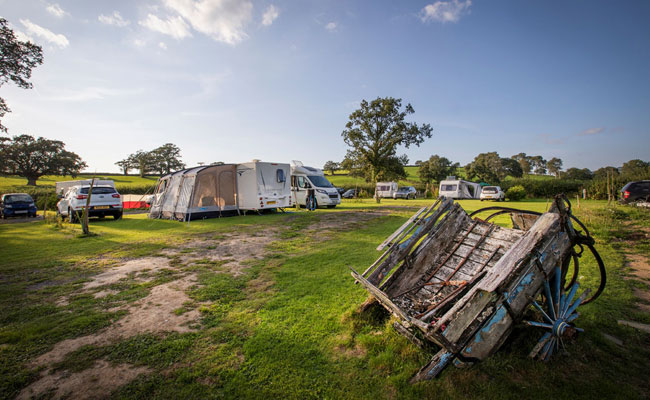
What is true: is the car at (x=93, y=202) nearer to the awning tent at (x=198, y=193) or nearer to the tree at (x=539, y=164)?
the awning tent at (x=198, y=193)

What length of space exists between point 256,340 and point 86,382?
4.85 ft

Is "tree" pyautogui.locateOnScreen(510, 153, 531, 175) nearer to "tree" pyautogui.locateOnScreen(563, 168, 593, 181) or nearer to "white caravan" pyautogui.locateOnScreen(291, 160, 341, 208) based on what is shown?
"tree" pyautogui.locateOnScreen(563, 168, 593, 181)

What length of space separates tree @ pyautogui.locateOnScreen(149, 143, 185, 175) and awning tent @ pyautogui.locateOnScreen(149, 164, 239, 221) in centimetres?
5945

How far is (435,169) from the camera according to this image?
63.9 meters

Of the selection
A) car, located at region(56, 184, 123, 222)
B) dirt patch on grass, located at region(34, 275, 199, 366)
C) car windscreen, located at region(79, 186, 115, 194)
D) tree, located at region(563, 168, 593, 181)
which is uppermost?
tree, located at region(563, 168, 593, 181)

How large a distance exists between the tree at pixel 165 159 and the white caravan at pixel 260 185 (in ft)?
202

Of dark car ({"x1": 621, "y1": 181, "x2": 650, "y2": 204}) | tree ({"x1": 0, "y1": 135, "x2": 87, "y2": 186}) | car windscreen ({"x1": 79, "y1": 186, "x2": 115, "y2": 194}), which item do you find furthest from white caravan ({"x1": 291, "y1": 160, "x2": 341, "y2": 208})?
tree ({"x1": 0, "y1": 135, "x2": 87, "y2": 186})

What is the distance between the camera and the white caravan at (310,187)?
59.5 feet

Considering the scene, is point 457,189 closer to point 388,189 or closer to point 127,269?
point 388,189

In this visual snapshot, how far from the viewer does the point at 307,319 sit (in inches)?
140

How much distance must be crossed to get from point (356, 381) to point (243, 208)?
13471mm

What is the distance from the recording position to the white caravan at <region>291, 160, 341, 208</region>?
18.1 m

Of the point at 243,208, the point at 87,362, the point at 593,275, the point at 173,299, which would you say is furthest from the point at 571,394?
the point at 243,208

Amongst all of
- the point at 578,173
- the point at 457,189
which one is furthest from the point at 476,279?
the point at 578,173
